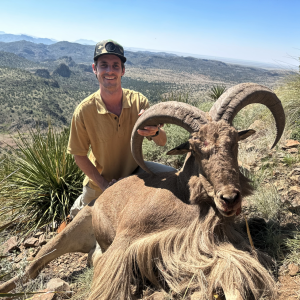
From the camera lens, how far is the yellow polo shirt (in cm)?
402

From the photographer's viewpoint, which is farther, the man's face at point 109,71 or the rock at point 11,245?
the rock at point 11,245

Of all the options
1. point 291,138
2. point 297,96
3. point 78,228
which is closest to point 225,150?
point 78,228

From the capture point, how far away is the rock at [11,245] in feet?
15.6

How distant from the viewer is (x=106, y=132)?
4070mm

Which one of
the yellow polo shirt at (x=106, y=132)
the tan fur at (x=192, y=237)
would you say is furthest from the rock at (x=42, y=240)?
the tan fur at (x=192, y=237)

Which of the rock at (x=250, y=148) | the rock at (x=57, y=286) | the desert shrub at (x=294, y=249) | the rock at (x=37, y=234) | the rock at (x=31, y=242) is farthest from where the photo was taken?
Answer: the rock at (x=250, y=148)

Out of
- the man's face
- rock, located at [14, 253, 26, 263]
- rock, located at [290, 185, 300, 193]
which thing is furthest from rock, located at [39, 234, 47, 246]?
rock, located at [290, 185, 300, 193]

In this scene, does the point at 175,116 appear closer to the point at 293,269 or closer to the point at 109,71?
the point at 109,71

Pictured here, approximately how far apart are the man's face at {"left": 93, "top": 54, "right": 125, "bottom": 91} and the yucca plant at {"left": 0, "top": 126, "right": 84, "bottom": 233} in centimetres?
241

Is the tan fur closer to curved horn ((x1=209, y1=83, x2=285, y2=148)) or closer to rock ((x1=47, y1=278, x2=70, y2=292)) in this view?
curved horn ((x1=209, y1=83, x2=285, y2=148))

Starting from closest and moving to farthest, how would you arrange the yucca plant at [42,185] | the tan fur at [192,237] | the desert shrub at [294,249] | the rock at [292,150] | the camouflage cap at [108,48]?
1. the tan fur at [192,237]
2. the desert shrub at [294,249]
3. the camouflage cap at [108,48]
4. the rock at [292,150]
5. the yucca plant at [42,185]

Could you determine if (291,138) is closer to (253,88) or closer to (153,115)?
(253,88)

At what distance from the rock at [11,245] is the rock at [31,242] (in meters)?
0.16

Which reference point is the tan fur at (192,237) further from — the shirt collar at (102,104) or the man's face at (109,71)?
the man's face at (109,71)
